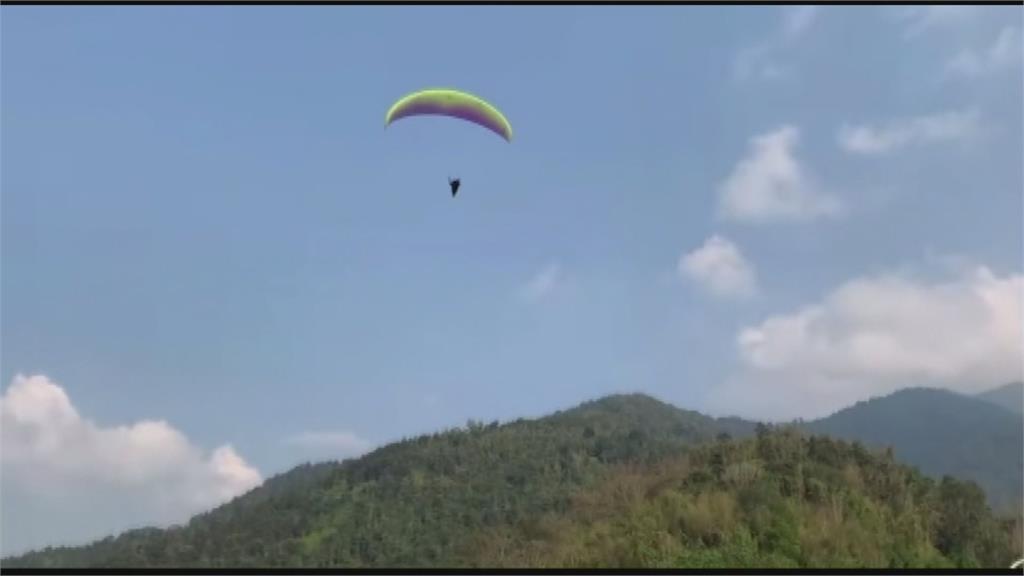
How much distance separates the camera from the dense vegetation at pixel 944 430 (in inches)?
4716

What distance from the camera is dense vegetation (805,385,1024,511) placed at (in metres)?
120

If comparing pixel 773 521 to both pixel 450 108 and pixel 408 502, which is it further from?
pixel 408 502

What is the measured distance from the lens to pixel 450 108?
22078 millimetres

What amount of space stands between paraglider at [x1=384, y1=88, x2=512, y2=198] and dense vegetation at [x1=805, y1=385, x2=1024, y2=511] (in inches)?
3604

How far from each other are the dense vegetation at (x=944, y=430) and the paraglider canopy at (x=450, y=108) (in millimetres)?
91595

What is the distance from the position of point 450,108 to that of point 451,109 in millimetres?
35

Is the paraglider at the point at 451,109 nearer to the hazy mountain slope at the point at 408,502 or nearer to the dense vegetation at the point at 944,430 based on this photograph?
the hazy mountain slope at the point at 408,502

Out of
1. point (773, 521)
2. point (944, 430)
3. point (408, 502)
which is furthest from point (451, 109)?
point (944, 430)

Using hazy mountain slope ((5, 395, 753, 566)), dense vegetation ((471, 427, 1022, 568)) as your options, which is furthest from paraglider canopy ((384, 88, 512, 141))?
hazy mountain slope ((5, 395, 753, 566))

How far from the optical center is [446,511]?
7481cm

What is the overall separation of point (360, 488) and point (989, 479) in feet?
227

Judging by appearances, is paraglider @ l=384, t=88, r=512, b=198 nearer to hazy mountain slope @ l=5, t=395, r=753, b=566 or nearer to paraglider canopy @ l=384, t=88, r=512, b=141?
paraglider canopy @ l=384, t=88, r=512, b=141

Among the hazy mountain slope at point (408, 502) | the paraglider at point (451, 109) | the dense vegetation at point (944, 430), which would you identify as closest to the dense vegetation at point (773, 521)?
the paraglider at point (451, 109)

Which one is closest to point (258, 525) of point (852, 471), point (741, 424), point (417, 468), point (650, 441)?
point (417, 468)
